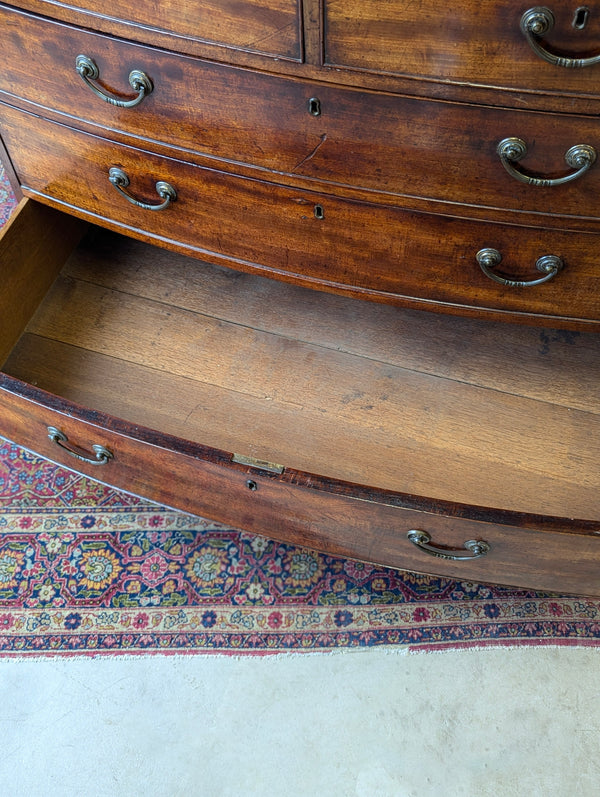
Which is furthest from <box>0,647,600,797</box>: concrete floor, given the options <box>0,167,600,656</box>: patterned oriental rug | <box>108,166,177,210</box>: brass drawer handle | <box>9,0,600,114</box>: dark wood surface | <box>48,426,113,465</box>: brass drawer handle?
<box>9,0,600,114</box>: dark wood surface

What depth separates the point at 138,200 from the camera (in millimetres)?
1180

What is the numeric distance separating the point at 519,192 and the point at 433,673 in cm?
67

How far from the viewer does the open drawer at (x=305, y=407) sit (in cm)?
101

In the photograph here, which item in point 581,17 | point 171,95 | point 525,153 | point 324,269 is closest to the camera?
point 581,17

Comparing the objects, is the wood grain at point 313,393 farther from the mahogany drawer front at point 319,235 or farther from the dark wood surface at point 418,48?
the dark wood surface at point 418,48

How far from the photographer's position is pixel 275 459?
3.87 ft

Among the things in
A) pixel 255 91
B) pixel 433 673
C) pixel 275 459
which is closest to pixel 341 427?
pixel 275 459

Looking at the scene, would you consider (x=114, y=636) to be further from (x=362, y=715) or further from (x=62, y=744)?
(x=362, y=715)

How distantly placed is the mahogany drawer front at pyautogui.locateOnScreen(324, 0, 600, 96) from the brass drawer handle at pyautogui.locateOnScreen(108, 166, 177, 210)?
1.10 ft

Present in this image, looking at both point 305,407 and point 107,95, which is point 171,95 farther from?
point 305,407

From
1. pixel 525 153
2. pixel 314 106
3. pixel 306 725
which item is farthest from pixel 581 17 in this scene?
pixel 306 725

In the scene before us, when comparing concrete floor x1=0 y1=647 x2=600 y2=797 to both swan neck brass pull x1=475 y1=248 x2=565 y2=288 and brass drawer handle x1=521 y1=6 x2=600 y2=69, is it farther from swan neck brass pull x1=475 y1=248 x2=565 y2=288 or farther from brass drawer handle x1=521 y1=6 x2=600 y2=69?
brass drawer handle x1=521 y1=6 x2=600 y2=69

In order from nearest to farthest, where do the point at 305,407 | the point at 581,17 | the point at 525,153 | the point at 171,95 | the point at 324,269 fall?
1. the point at 581,17
2. the point at 525,153
3. the point at 171,95
4. the point at 324,269
5. the point at 305,407

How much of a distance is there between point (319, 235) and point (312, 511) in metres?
0.36
